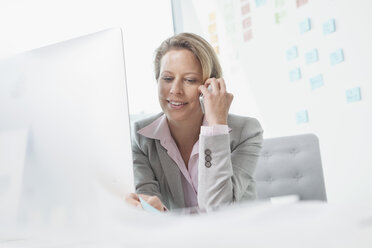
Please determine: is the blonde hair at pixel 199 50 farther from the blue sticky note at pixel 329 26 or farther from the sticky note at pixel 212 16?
the sticky note at pixel 212 16

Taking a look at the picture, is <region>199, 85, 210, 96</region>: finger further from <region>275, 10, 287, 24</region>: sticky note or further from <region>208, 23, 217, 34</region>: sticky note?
<region>208, 23, 217, 34</region>: sticky note

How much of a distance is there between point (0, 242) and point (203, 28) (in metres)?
3.30

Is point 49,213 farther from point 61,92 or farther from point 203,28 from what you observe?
point 203,28

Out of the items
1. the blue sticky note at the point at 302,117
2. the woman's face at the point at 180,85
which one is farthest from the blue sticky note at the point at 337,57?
the woman's face at the point at 180,85

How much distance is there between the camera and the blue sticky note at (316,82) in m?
2.46

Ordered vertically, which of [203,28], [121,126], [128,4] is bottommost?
[121,126]

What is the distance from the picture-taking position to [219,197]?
95 cm

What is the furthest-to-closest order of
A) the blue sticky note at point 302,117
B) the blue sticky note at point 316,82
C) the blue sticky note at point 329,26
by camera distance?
the blue sticky note at point 302,117 → the blue sticky note at point 316,82 → the blue sticky note at point 329,26

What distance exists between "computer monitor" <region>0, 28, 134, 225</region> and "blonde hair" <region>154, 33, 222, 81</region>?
62cm

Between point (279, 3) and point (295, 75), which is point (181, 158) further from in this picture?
point (279, 3)

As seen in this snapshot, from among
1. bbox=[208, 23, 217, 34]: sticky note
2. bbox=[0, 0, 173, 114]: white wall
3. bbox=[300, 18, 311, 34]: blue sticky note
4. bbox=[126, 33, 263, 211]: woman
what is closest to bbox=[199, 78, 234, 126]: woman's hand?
bbox=[126, 33, 263, 211]: woman

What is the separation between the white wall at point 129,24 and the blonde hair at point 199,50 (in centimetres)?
214

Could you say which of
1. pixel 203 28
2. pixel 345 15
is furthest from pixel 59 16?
pixel 345 15

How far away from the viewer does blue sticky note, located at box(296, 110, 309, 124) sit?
2580 mm
